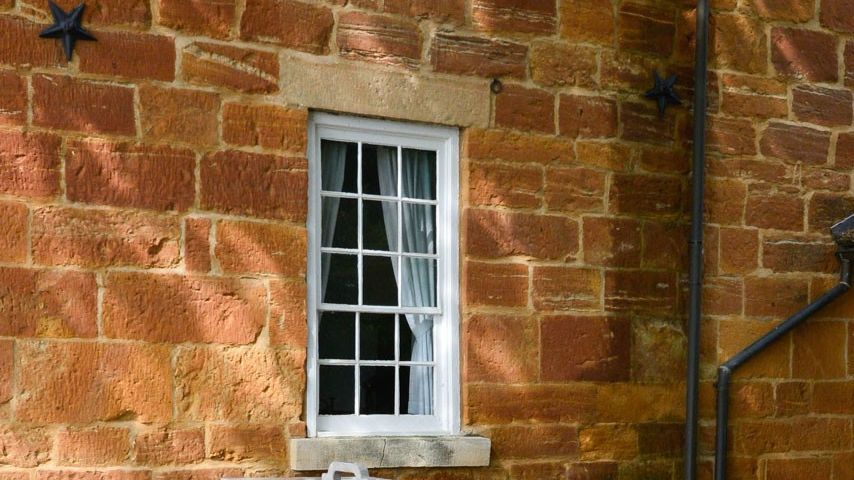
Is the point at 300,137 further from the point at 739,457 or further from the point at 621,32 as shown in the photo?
the point at 739,457

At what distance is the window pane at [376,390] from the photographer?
642cm

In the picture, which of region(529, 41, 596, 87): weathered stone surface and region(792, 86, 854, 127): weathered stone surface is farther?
region(792, 86, 854, 127): weathered stone surface

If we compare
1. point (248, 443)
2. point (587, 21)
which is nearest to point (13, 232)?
point (248, 443)

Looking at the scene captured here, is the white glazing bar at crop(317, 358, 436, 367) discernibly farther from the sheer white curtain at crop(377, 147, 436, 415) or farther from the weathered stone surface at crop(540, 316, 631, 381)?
the weathered stone surface at crop(540, 316, 631, 381)

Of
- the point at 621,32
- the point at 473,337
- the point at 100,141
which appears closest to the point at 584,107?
the point at 621,32

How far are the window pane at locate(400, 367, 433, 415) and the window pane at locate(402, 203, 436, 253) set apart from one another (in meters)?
0.58

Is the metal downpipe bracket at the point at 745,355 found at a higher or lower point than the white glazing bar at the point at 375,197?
lower

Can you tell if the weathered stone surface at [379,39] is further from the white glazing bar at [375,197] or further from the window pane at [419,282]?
the window pane at [419,282]

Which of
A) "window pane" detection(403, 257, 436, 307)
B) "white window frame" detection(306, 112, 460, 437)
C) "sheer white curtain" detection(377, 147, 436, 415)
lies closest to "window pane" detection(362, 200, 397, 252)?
"sheer white curtain" detection(377, 147, 436, 415)

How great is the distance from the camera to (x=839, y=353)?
7.34 metres

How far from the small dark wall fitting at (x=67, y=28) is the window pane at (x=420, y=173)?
1672 mm

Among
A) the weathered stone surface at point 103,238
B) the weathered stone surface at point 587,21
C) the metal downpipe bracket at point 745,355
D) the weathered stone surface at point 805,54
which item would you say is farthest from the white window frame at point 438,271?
the weathered stone surface at point 805,54

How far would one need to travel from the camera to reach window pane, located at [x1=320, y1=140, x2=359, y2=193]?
6.43 meters

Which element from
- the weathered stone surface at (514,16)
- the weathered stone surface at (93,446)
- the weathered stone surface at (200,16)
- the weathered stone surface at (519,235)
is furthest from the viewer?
the weathered stone surface at (514,16)
